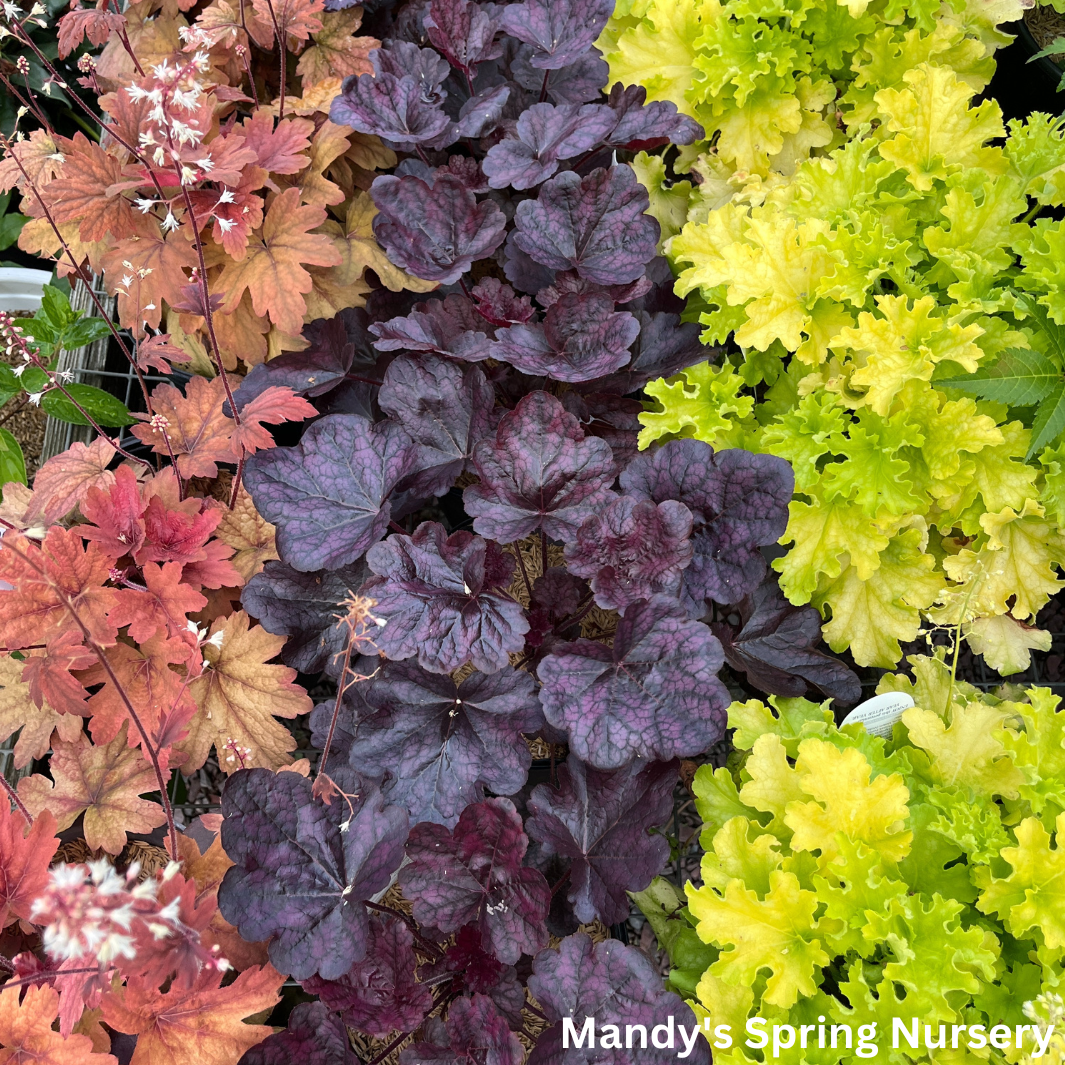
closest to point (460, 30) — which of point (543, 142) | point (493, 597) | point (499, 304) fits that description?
point (543, 142)

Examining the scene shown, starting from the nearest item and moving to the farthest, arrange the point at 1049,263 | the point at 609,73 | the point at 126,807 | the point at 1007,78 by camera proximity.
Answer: the point at 126,807 < the point at 1049,263 < the point at 609,73 < the point at 1007,78

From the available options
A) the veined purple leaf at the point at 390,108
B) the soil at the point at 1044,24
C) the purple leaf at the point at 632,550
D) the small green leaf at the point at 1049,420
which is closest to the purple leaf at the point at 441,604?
the purple leaf at the point at 632,550

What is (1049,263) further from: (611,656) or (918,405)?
(611,656)

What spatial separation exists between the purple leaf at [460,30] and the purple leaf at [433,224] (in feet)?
1.04

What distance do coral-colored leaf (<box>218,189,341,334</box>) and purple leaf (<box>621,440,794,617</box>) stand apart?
711 millimetres

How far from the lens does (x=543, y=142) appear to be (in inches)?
63.3

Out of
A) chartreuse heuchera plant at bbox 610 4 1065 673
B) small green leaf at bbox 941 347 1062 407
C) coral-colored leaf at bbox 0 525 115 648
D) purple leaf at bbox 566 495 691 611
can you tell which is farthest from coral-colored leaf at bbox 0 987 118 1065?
small green leaf at bbox 941 347 1062 407

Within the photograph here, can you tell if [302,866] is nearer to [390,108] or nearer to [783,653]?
[783,653]

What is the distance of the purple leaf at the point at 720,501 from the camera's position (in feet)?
4.31

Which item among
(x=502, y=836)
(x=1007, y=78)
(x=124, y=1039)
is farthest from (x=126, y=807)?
(x=1007, y=78)

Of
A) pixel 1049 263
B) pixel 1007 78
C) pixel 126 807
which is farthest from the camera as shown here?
pixel 1007 78

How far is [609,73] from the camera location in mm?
1829

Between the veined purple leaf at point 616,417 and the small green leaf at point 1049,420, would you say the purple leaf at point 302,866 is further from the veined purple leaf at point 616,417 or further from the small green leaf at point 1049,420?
the small green leaf at point 1049,420

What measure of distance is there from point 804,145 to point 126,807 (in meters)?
1.82
